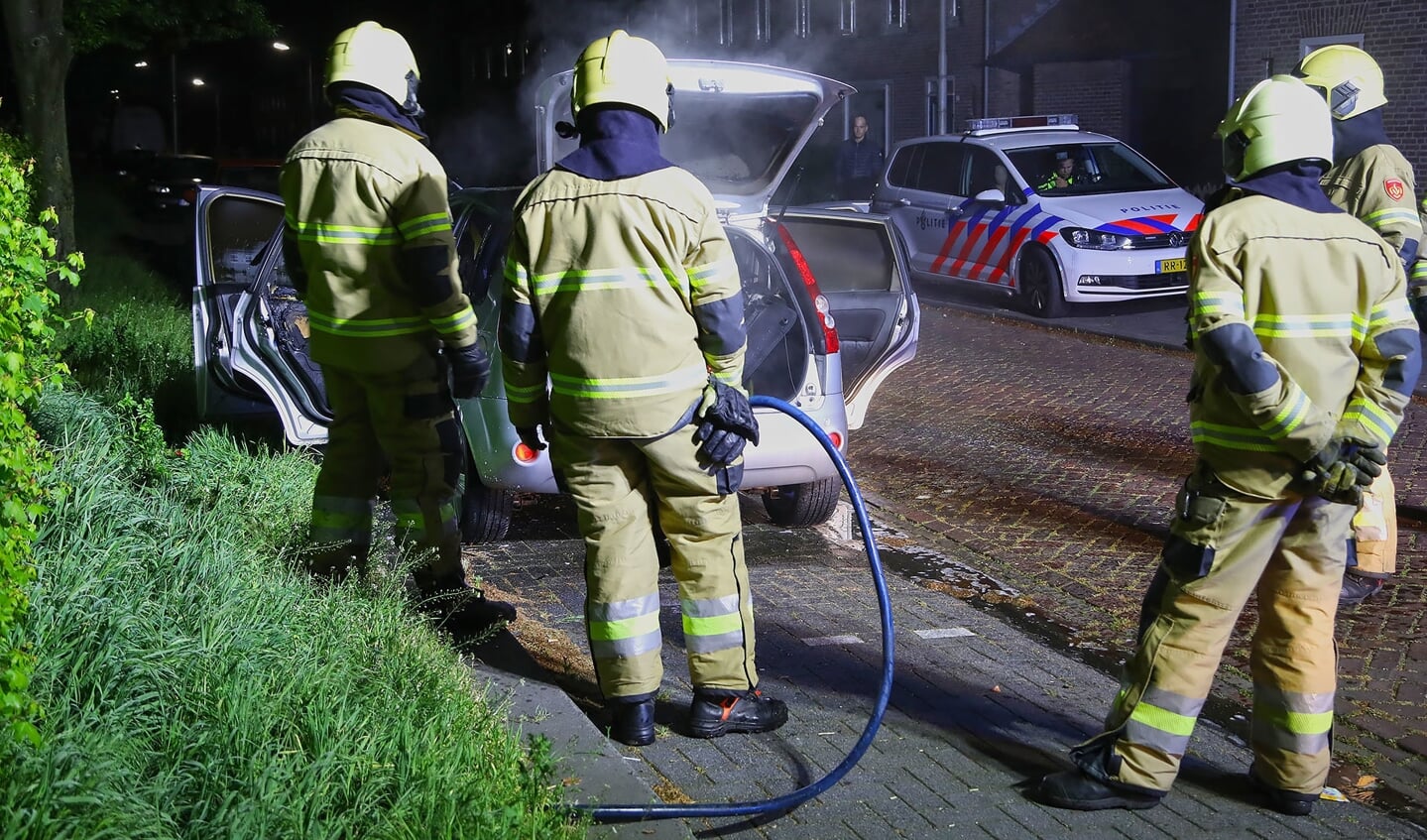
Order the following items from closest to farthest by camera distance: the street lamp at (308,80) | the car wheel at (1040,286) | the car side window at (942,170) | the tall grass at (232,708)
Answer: the tall grass at (232,708)
the car wheel at (1040,286)
the car side window at (942,170)
the street lamp at (308,80)

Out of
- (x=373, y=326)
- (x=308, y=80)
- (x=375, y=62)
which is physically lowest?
(x=373, y=326)

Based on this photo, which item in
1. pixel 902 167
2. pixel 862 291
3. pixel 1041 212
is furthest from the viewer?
pixel 902 167

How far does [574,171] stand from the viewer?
3865 mm

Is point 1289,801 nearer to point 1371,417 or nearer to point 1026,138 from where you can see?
point 1371,417

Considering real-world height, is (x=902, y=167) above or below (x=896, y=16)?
below

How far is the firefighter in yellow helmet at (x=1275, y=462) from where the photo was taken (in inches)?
136

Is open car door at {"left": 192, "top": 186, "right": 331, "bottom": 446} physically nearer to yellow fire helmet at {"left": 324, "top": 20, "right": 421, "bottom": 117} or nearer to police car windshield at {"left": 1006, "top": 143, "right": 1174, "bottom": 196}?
yellow fire helmet at {"left": 324, "top": 20, "right": 421, "bottom": 117}

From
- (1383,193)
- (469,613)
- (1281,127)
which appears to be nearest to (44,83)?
(469,613)

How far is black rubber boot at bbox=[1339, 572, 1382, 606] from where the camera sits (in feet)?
17.1

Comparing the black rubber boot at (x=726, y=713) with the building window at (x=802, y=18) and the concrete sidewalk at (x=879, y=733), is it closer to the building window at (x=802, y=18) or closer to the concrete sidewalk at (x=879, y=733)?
the concrete sidewalk at (x=879, y=733)

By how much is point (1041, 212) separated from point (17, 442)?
A: 1142 cm

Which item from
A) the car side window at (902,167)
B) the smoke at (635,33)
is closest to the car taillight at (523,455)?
the car side window at (902,167)

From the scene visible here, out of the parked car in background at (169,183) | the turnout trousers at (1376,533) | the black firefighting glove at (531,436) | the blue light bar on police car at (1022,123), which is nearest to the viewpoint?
the black firefighting glove at (531,436)

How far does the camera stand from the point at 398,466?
4.77m
